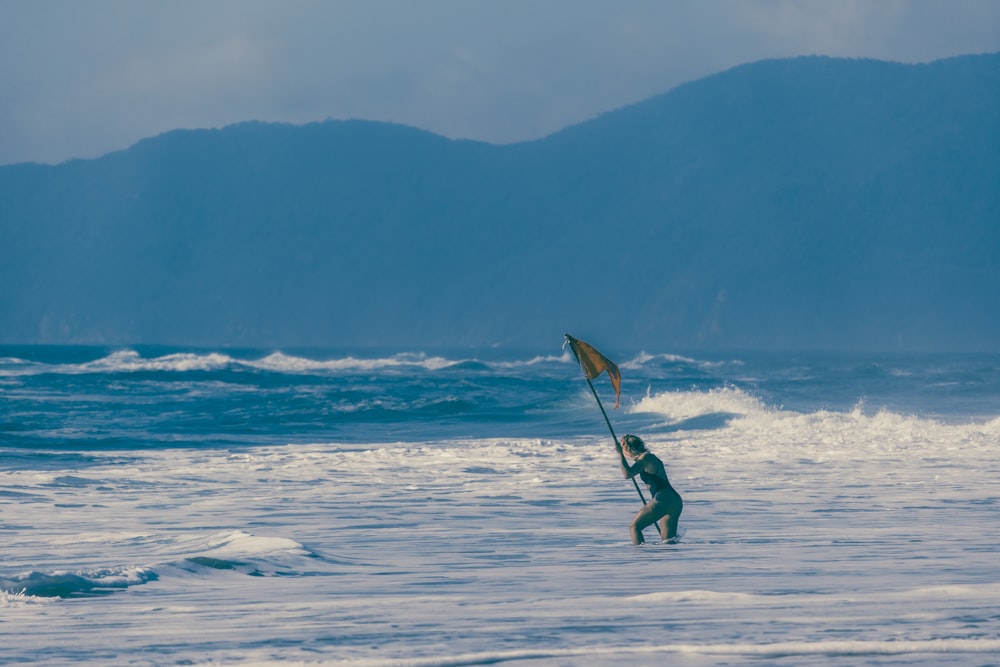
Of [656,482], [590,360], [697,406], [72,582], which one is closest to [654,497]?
[656,482]

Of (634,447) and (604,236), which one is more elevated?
(604,236)

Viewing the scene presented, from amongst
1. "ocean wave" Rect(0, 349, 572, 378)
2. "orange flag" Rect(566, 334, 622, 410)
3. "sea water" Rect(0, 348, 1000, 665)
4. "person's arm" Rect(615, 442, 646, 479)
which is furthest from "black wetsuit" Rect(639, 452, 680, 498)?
"ocean wave" Rect(0, 349, 572, 378)

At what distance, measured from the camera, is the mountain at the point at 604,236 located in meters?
149

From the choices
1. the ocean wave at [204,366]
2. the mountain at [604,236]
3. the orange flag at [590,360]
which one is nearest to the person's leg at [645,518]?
the orange flag at [590,360]

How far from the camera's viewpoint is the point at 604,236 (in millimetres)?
163125

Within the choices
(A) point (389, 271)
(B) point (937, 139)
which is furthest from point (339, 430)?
(B) point (937, 139)

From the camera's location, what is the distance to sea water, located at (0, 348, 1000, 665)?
638 cm

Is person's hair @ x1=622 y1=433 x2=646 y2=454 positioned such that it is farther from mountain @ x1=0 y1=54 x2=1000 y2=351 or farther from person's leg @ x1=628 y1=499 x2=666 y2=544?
mountain @ x1=0 y1=54 x2=1000 y2=351

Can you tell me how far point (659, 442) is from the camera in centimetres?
2342

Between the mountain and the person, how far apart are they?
135 metres

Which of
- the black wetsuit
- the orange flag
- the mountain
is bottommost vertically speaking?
the black wetsuit

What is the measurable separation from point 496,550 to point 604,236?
507 ft

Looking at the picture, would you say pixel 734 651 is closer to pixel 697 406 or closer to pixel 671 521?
pixel 671 521

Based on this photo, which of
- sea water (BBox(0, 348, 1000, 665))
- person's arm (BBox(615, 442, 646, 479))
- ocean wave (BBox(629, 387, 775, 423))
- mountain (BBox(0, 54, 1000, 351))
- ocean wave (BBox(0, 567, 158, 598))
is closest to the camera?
sea water (BBox(0, 348, 1000, 665))
